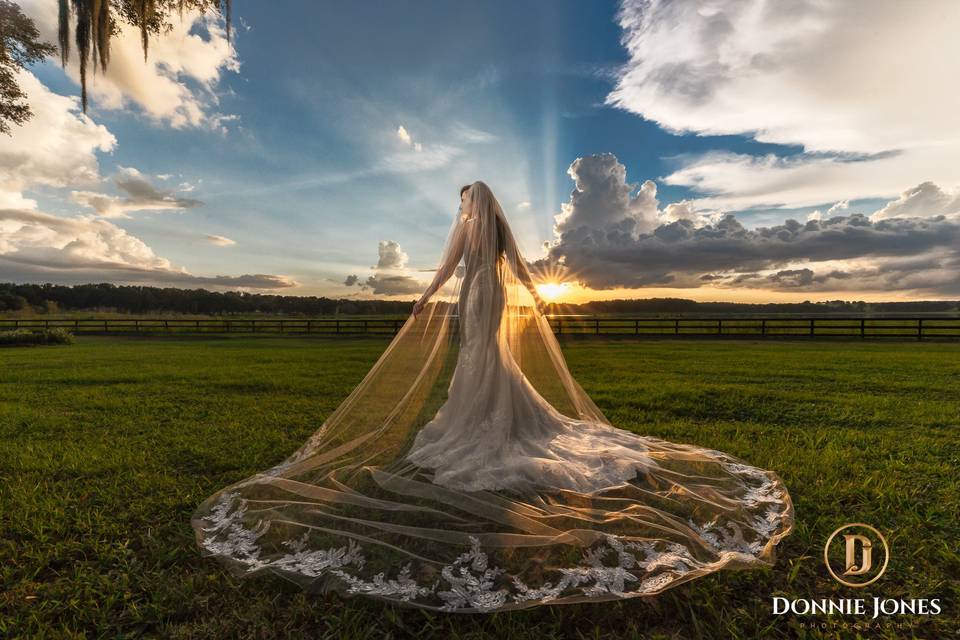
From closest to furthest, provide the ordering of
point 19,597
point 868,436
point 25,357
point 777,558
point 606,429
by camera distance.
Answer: point 19,597, point 777,558, point 606,429, point 868,436, point 25,357

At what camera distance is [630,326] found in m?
22.3

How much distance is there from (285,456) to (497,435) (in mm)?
2256

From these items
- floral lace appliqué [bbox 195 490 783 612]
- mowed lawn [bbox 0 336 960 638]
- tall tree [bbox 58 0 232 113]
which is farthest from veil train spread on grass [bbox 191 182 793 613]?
tall tree [bbox 58 0 232 113]

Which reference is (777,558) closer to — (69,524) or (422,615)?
(422,615)

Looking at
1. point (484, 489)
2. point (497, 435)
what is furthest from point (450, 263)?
point (484, 489)

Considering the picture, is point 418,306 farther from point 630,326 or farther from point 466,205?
point 630,326

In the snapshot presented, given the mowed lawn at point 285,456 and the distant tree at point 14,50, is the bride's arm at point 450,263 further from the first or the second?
the distant tree at point 14,50

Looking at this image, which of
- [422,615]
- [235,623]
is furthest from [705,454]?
[235,623]

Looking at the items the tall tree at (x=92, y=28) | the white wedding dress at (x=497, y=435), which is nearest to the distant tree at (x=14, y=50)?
the tall tree at (x=92, y=28)

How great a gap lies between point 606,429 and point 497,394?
4.47ft

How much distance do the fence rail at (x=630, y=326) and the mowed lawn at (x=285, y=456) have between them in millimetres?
10243

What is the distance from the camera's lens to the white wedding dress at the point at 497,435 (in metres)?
3.21

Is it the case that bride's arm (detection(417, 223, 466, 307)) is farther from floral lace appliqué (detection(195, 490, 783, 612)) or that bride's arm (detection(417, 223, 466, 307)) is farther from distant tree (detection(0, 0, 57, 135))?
distant tree (detection(0, 0, 57, 135))

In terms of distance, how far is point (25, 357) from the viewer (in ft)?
44.2
